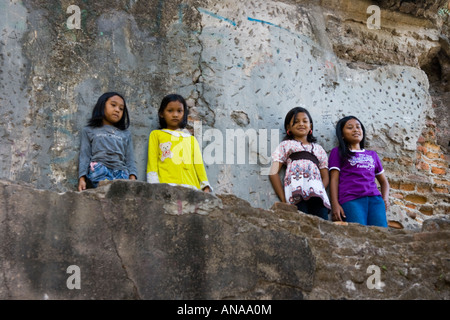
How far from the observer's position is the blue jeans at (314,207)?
464cm

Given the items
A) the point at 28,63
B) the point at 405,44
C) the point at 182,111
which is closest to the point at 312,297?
the point at 182,111

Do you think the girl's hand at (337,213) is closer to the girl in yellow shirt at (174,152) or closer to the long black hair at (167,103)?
the girl in yellow shirt at (174,152)

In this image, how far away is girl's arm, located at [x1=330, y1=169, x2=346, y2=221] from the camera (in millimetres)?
4832

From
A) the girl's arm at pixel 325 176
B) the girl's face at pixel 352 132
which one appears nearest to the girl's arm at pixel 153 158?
the girl's arm at pixel 325 176

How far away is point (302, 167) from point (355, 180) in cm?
47

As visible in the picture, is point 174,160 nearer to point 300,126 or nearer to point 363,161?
point 300,126

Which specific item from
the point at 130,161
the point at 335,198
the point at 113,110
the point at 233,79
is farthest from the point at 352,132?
the point at 113,110

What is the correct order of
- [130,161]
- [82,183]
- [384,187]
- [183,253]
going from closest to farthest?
1. [183,253]
2. [82,183]
3. [130,161]
4. [384,187]

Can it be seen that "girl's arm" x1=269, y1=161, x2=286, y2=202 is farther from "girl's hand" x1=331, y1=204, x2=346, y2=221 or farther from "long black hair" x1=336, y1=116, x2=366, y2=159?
"long black hair" x1=336, y1=116, x2=366, y2=159

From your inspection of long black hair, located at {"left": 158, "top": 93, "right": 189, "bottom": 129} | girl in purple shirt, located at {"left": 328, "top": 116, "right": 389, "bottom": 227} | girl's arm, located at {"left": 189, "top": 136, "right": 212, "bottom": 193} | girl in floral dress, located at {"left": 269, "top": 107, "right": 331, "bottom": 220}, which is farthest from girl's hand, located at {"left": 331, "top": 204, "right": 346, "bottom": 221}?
long black hair, located at {"left": 158, "top": 93, "right": 189, "bottom": 129}

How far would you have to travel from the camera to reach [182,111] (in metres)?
4.76

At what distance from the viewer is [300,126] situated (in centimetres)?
500

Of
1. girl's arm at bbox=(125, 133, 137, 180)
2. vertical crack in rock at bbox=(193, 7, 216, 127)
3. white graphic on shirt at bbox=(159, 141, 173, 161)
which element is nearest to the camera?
girl's arm at bbox=(125, 133, 137, 180)

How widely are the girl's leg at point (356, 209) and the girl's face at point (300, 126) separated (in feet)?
2.17
